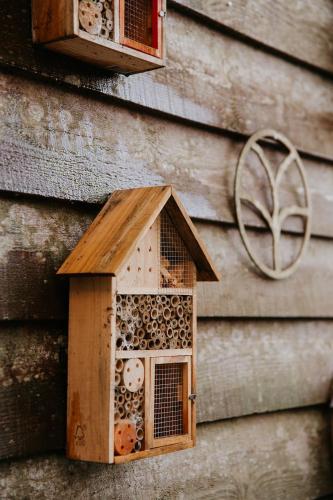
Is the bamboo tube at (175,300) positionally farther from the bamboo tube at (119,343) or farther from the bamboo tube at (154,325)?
the bamboo tube at (119,343)

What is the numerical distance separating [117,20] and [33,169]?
352 mm

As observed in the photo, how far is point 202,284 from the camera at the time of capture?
206cm

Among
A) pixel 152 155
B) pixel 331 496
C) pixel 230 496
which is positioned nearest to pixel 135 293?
pixel 152 155

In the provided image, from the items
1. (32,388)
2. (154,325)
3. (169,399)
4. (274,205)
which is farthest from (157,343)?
(274,205)

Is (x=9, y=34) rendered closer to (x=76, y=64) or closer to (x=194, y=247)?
(x=76, y=64)

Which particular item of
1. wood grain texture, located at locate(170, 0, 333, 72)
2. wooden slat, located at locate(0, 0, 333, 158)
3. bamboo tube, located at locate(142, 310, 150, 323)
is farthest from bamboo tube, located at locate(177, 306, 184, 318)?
wood grain texture, located at locate(170, 0, 333, 72)

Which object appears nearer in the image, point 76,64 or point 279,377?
point 76,64

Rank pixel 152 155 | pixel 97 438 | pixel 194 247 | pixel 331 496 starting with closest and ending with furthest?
pixel 97 438 → pixel 194 247 → pixel 152 155 → pixel 331 496

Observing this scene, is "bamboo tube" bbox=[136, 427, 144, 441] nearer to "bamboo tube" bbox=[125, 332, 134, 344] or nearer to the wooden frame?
the wooden frame

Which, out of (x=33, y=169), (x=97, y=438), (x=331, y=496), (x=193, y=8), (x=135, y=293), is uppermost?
(x=193, y=8)

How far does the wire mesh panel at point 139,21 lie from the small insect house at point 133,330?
34cm

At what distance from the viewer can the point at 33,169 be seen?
1.60 metres

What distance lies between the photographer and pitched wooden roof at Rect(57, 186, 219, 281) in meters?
1.53

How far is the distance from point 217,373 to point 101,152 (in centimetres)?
69
